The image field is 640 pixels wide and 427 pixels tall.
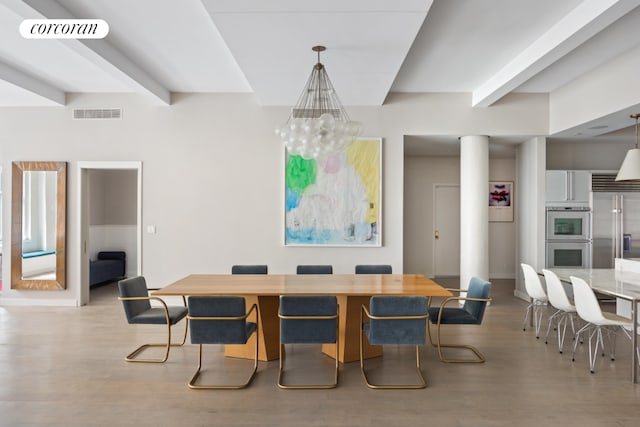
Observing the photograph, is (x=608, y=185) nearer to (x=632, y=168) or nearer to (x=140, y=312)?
(x=632, y=168)

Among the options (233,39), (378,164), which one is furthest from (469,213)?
(233,39)

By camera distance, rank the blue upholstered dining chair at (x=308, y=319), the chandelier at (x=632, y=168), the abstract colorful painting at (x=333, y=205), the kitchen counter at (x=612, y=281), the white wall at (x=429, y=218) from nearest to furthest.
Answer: the blue upholstered dining chair at (x=308, y=319) < the kitchen counter at (x=612, y=281) < the chandelier at (x=632, y=168) < the abstract colorful painting at (x=333, y=205) < the white wall at (x=429, y=218)

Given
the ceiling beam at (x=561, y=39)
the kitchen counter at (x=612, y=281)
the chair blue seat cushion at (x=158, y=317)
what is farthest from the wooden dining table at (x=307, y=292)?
the ceiling beam at (x=561, y=39)

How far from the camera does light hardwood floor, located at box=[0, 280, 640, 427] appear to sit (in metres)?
2.79

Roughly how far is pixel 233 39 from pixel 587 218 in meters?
6.00

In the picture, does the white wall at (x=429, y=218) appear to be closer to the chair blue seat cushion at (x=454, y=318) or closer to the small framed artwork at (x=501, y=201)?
the small framed artwork at (x=501, y=201)

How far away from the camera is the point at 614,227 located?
6.53 metres

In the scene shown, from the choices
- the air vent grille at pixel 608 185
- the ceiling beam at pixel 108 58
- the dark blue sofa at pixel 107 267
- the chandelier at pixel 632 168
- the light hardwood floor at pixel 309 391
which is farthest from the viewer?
the dark blue sofa at pixel 107 267

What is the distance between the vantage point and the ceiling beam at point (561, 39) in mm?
3230

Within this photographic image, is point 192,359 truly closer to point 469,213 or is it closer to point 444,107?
point 469,213

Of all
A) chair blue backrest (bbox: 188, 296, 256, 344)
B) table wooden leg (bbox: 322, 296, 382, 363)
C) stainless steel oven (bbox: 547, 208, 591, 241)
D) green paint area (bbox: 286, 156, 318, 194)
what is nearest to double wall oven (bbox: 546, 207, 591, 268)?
stainless steel oven (bbox: 547, 208, 591, 241)

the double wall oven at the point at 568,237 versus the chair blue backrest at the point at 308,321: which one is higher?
the double wall oven at the point at 568,237

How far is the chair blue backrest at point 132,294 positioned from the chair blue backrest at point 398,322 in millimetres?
2232

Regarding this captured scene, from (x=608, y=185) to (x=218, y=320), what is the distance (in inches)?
258
